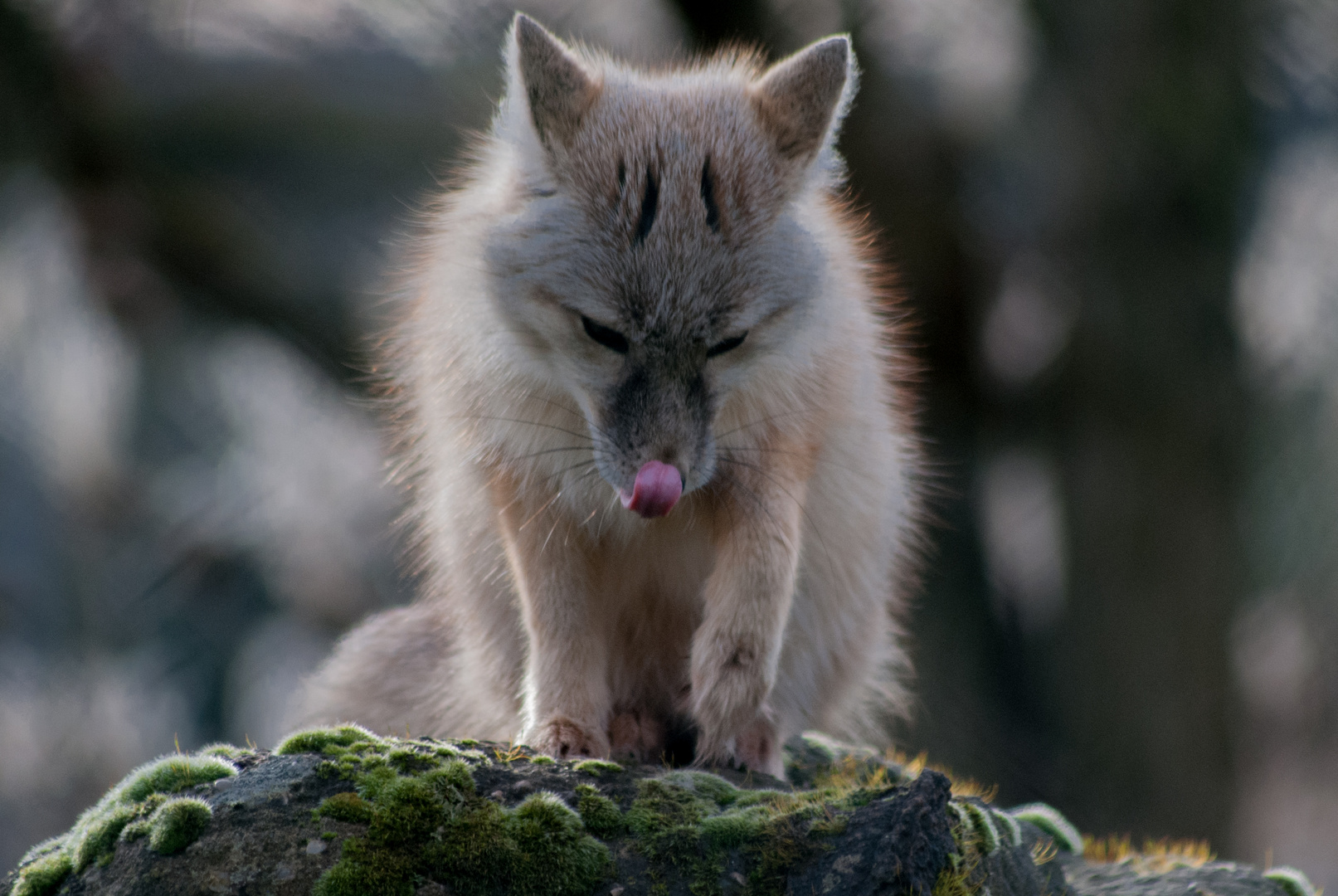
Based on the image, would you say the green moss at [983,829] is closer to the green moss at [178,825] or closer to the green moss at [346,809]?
the green moss at [346,809]

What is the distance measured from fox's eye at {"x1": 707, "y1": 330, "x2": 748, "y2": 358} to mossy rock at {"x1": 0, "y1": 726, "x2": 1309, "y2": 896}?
58.9 inches

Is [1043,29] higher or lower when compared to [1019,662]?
higher

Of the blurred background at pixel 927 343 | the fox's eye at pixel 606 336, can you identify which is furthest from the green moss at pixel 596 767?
the blurred background at pixel 927 343

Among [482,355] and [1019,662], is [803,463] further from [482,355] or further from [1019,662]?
[1019,662]

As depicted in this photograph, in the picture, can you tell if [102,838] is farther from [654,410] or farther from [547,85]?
[547,85]

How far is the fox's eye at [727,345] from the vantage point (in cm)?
455

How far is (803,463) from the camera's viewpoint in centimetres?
529

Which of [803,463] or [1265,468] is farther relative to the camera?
[1265,468]

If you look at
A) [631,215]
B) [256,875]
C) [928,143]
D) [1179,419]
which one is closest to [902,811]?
[256,875]

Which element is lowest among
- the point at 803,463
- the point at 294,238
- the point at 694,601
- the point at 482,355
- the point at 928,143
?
the point at 694,601

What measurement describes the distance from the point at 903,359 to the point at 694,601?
6.70ft

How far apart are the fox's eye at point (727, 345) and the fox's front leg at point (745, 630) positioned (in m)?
0.68

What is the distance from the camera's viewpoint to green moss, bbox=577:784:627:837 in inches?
150

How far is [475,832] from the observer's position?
3.63m
